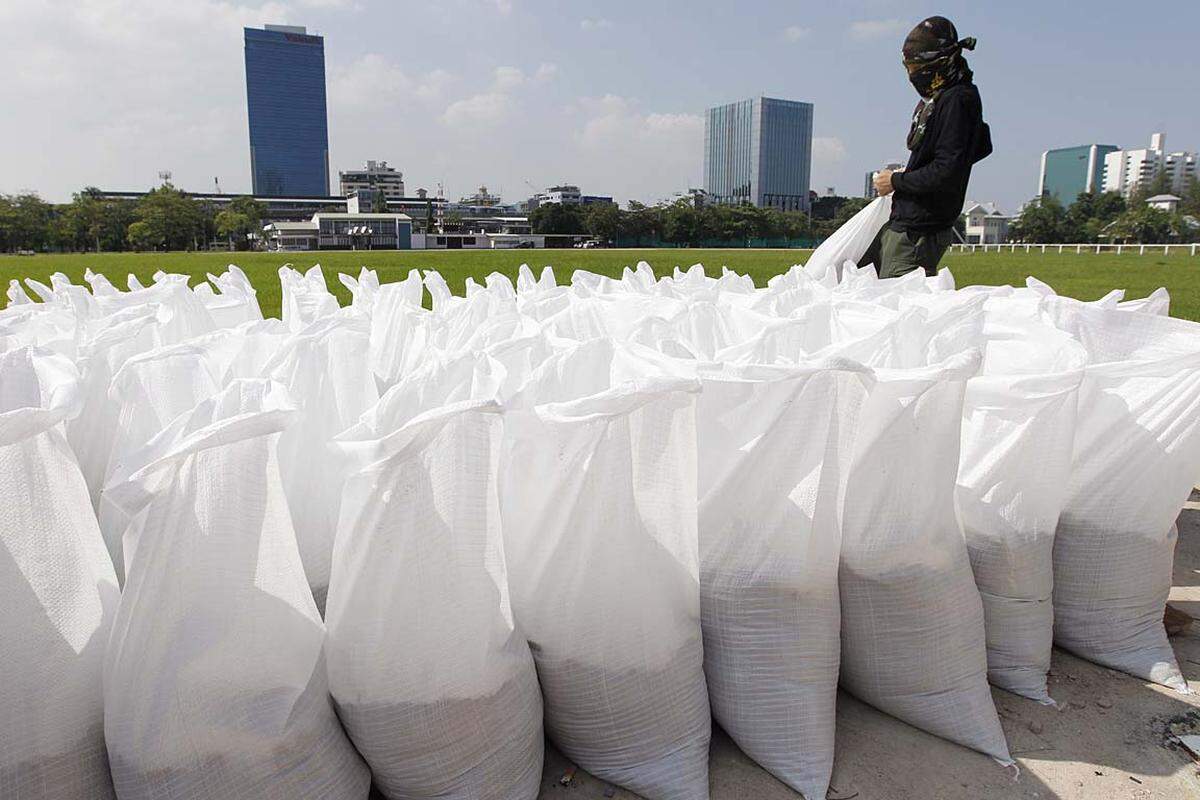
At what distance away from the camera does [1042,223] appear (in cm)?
6316

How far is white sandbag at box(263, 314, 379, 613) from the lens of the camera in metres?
1.37

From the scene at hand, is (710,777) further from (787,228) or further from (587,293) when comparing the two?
(787,228)

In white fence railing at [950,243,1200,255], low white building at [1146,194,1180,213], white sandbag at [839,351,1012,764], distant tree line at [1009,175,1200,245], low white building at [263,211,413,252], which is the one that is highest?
low white building at [1146,194,1180,213]

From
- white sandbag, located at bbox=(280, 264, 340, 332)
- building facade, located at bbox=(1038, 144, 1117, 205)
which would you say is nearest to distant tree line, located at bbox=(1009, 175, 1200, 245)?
white sandbag, located at bbox=(280, 264, 340, 332)

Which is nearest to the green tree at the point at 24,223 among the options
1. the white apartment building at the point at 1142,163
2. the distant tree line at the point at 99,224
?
the distant tree line at the point at 99,224

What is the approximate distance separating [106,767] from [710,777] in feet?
2.99

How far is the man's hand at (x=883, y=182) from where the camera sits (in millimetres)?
2924

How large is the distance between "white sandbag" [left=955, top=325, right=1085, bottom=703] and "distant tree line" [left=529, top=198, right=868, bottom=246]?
63645 mm

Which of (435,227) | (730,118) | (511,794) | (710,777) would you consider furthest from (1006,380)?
(730,118)

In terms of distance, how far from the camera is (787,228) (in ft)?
221

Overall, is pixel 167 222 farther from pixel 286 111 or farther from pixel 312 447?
pixel 286 111

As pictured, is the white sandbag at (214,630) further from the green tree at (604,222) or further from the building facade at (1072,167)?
the building facade at (1072,167)

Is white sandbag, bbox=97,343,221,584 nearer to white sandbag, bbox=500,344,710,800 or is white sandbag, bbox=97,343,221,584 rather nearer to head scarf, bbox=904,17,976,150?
white sandbag, bbox=500,344,710,800

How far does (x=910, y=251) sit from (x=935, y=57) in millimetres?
693
